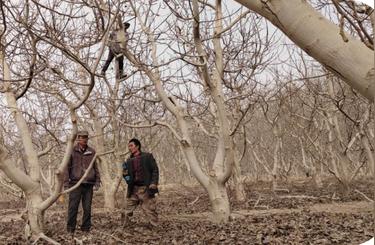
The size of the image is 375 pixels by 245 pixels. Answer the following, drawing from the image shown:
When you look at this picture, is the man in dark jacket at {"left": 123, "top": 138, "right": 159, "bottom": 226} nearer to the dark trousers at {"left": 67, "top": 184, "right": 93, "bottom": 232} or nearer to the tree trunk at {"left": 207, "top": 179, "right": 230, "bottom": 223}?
the dark trousers at {"left": 67, "top": 184, "right": 93, "bottom": 232}

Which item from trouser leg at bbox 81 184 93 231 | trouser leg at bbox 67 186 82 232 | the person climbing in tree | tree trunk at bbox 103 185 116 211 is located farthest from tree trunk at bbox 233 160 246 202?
trouser leg at bbox 67 186 82 232

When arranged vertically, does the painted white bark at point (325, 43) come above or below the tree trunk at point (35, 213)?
above

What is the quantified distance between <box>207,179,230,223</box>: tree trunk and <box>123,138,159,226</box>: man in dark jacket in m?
0.89

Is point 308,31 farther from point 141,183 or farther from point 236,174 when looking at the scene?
point 236,174

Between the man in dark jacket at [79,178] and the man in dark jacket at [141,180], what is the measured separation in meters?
0.56

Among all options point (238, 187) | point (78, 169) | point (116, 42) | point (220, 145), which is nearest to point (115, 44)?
point (116, 42)

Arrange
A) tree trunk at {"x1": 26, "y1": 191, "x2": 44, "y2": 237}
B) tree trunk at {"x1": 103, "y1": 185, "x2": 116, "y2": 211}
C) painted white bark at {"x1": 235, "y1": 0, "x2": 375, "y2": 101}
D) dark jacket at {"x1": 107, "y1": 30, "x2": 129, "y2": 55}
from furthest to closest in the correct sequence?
1. tree trunk at {"x1": 103, "y1": 185, "x2": 116, "y2": 211}
2. dark jacket at {"x1": 107, "y1": 30, "x2": 129, "y2": 55}
3. tree trunk at {"x1": 26, "y1": 191, "x2": 44, "y2": 237}
4. painted white bark at {"x1": 235, "y1": 0, "x2": 375, "y2": 101}

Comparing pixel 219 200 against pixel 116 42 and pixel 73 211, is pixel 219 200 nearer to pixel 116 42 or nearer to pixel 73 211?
pixel 73 211

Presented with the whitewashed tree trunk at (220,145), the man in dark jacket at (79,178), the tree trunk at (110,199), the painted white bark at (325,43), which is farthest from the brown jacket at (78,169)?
the painted white bark at (325,43)

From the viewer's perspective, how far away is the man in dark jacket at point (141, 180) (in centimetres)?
699

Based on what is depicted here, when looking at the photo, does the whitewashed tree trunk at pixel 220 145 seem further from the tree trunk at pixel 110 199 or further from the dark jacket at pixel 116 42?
the tree trunk at pixel 110 199

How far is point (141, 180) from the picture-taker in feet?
23.4

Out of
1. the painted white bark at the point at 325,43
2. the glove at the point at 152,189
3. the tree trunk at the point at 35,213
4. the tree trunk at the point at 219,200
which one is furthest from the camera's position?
the glove at the point at 152,189

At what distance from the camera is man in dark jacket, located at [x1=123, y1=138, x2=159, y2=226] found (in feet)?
22.9
